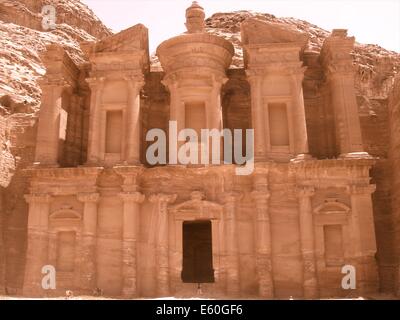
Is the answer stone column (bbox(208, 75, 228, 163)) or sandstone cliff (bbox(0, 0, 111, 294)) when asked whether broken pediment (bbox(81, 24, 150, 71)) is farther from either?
sandstone cliff (bbox(0, 0, 111, 294))

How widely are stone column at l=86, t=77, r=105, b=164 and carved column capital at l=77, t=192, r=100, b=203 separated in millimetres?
1394

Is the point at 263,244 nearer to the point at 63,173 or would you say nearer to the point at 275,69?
the point at 275,69

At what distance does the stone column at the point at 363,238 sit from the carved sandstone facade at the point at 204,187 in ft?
0.12

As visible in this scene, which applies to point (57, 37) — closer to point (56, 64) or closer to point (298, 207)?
point (56, 64)

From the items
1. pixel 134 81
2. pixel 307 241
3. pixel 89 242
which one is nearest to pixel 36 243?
pixel 89 242

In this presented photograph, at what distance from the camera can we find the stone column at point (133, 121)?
18531 mm

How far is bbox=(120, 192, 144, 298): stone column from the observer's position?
17000mm

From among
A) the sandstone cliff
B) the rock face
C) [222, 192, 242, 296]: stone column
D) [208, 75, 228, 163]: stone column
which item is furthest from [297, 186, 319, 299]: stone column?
the sandstone cliff

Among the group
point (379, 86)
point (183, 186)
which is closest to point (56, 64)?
point (183, 186)

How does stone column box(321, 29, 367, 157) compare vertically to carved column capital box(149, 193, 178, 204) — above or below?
above

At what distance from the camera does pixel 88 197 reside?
17.9 metres

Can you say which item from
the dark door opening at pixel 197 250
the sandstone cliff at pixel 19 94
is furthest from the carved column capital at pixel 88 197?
the dark door opening at pixel 197 250

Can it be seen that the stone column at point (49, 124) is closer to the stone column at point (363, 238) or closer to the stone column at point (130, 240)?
the stone column at point (130, 240)

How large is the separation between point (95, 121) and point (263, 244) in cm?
833
